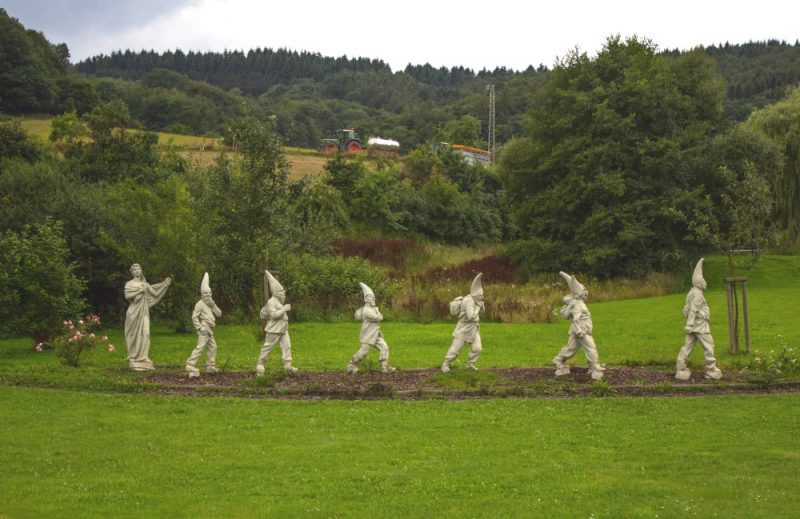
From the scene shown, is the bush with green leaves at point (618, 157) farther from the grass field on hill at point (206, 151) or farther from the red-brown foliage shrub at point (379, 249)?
the grass field on hill at point (206, 151)

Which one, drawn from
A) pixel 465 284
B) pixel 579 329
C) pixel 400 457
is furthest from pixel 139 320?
pixel 465 284

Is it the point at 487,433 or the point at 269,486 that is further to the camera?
the point at 487,433

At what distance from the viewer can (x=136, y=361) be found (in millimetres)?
20250

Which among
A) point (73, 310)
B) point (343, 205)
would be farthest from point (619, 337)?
point (343, 205)

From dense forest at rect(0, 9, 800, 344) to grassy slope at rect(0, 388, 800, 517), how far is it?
9.48 meters

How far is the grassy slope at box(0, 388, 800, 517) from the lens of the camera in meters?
10.7

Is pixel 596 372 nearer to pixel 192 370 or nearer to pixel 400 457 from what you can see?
pixel 400 457

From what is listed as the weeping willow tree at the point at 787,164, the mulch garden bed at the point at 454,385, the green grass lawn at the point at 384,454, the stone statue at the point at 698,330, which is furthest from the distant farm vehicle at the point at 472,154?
the green grass lawn at the point at 384,454

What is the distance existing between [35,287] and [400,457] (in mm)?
16271

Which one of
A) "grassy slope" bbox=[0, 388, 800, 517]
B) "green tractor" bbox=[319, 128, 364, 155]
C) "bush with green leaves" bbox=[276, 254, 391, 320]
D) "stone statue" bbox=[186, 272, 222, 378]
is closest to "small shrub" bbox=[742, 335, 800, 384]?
"grassy slope" bbox=[0, 388, 800, 517]

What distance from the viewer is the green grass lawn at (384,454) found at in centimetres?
1069

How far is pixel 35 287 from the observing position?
82.8 ft

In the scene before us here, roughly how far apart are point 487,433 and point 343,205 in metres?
43.6

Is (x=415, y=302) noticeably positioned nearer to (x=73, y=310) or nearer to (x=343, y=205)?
(x=73, y=310)
